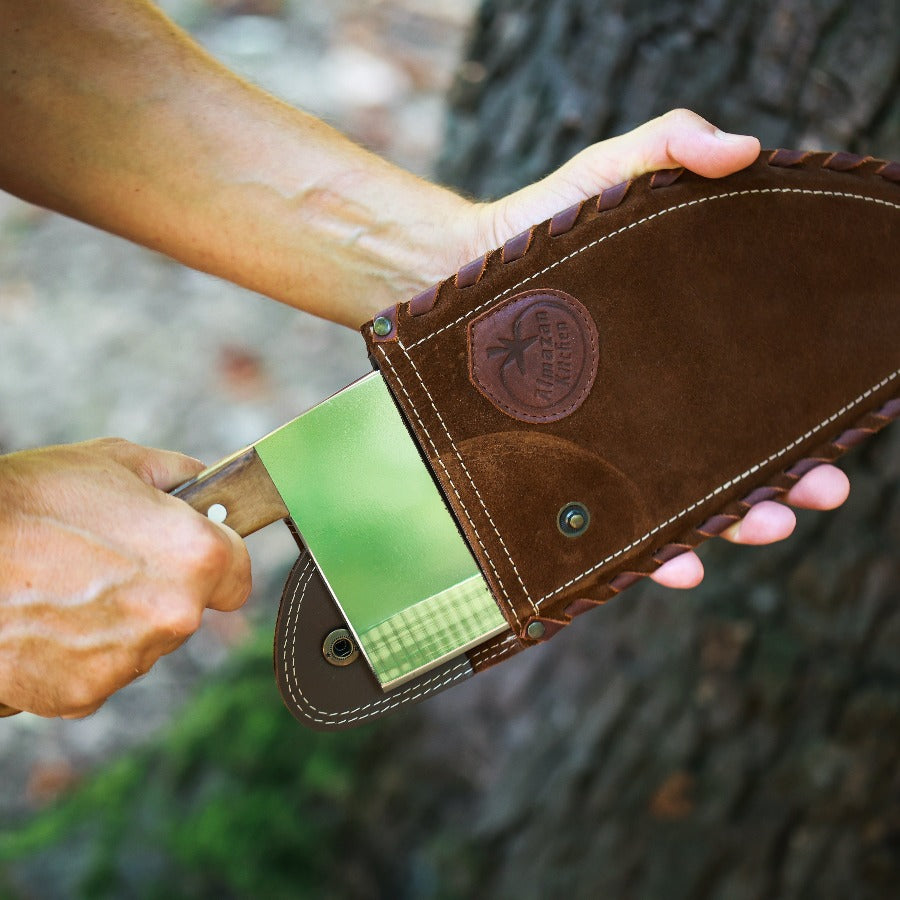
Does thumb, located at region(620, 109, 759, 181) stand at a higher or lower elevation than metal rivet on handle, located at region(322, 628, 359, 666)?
higher

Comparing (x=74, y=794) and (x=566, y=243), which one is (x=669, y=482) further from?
(x=74, y=794)

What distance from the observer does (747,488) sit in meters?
1.40

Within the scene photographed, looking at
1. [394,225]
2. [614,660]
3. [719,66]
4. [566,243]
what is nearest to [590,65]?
[719,66]

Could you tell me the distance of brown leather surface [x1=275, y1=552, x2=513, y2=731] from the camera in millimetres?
1384

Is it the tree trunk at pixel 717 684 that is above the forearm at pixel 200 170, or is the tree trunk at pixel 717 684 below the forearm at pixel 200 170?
below

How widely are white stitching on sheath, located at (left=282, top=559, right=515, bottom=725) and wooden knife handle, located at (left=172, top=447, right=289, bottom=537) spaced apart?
0.10m

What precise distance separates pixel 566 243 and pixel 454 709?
1116 millimetres

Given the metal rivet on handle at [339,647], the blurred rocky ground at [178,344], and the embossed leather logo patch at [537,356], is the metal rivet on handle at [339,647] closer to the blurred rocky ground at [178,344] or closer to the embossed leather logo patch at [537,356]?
the embossed leather logo patch at [537,356]

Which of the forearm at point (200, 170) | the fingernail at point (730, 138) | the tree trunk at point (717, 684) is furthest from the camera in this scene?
the tree trunk at point (717, 684)

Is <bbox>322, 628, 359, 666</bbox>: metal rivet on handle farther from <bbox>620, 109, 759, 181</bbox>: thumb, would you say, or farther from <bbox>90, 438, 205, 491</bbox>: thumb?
<bbox>620, 109, 759, 181</bbox>: thumb

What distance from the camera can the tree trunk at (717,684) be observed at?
1771 mm

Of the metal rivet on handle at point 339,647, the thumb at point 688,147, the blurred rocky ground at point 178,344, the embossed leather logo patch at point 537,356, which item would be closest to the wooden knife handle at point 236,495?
the metal rivet on handle at point 339,647

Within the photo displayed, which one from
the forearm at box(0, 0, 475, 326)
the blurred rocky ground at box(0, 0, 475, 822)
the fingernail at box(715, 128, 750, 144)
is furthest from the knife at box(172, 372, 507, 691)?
the blurred rocky ground at box(0, 0, 475, 822)

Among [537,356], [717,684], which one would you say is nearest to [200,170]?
[537,356]
